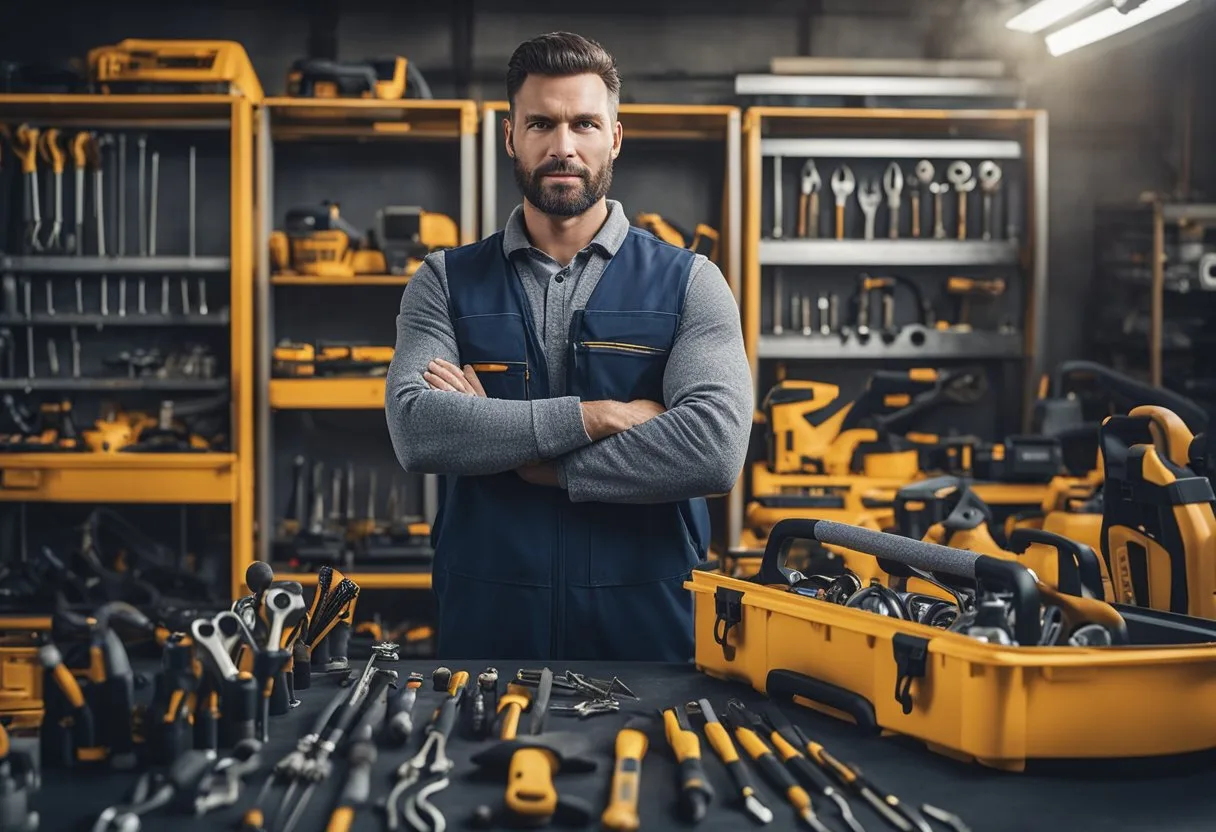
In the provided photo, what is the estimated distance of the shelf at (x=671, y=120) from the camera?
4246 mm

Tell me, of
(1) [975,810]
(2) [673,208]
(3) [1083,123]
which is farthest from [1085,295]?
(1) [975,810]

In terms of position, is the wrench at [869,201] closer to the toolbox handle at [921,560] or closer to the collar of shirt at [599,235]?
the collar of shirt at [599,235]

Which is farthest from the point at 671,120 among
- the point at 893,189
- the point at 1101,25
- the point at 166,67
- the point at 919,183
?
the point at 166,67

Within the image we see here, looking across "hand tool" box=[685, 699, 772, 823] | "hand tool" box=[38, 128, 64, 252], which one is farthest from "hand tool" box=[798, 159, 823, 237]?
"hand tool" box=[685, 699, 772, 823]

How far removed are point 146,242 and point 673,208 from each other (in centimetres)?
218

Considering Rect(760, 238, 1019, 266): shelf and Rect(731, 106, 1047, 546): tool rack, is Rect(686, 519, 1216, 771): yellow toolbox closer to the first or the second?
Rect(731, 106, 1047, 546): tool rack

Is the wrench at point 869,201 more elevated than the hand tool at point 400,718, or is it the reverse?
the wrench at point 869,201

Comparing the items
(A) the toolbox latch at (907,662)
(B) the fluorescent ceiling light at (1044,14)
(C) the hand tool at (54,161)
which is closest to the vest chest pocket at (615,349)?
(A) the toolbox latch at (907,662)

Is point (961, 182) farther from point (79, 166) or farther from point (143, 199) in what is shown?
point (79, 166)

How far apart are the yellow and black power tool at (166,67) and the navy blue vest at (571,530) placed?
250 cm

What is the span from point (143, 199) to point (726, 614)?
378 centimetres

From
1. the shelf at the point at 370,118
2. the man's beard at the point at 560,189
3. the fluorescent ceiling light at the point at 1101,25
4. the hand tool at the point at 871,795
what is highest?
the fluorescent ceiling light at the point at 1101,25

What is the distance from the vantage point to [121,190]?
4.41 meters

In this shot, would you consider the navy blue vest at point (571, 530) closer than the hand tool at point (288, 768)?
No
